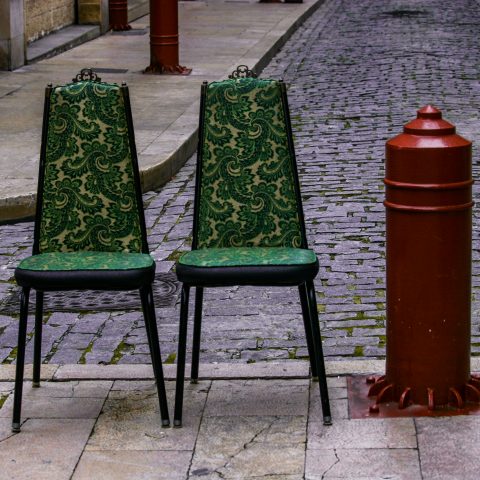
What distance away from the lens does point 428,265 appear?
4734mm

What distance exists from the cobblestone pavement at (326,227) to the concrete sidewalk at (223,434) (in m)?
0.44

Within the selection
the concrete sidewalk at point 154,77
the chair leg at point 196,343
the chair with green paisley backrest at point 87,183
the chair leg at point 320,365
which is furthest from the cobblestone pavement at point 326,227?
the chair leg at point 320,365

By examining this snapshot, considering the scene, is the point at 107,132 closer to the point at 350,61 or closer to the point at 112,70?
the point at 112,70

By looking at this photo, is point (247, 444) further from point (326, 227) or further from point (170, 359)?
point (326, 227)

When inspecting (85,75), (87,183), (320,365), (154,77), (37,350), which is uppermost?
(85,75)

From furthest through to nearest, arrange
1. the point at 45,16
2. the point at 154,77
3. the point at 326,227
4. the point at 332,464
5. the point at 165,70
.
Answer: the point at 45,16 → the point at 165,70 → the point at 154,77 → the point at 326,227 → the point at 332,464

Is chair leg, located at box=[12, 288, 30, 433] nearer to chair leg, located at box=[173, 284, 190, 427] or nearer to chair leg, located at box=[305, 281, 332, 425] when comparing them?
chair leg, located at box=[173, 284, 190, 427]

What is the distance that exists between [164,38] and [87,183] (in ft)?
30.8

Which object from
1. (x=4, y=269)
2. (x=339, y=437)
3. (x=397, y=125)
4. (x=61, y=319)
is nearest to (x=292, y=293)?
(x=61, y=319)

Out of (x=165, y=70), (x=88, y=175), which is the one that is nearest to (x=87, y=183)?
(x=88, y=175)

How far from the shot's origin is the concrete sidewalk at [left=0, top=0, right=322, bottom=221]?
371 inches

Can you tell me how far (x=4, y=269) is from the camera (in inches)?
285

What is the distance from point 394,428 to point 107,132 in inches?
62.1

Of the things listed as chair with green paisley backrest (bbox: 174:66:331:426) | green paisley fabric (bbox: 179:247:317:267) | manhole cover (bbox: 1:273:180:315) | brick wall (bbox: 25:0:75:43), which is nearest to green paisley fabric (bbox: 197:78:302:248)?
chair with green paisley backrest (bbox: 174:66:331:426)
